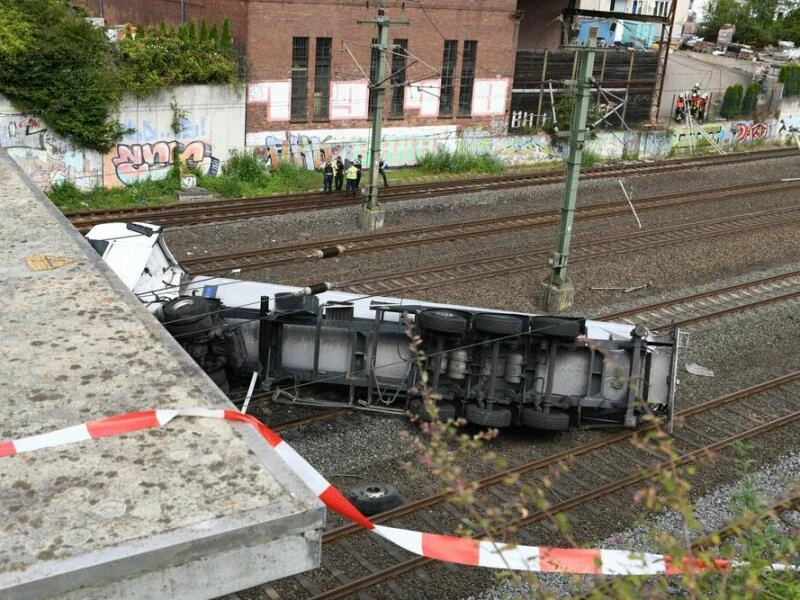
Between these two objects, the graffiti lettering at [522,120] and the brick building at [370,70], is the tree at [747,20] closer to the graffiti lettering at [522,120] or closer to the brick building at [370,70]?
the brick building at [370,70]

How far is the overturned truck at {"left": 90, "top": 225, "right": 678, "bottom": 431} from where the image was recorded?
39.2ft

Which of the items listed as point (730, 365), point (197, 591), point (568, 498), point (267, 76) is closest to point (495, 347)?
point (568, 498)

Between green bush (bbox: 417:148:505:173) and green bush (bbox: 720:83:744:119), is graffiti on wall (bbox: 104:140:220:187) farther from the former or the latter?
green bush (bbox: 720:83:744:119)

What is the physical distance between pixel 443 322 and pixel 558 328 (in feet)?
5.04

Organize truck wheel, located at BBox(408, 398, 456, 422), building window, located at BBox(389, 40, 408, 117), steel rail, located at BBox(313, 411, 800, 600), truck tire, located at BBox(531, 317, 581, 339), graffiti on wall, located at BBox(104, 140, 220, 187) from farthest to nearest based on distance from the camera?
building window, located at BBox(389, 40, 408, 117), graffiti on wall, located at BBox(104, 140, 220, 187), truck wheel, located at BBox(408, 398, 456, 422), truck tire, located at BBox(531, 317, 581, 339), steel rail, located at BBox(313, 411, 800, 600)

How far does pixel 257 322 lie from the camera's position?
41.5 ft

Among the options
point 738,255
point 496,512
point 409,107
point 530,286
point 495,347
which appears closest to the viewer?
point 496,512

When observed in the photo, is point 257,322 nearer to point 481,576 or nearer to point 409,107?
point 481,576

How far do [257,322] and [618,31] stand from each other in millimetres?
35749

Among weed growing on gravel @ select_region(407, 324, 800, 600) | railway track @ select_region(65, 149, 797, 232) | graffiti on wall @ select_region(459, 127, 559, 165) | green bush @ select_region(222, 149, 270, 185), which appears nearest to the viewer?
weed growing on gravel @ select_region(407, 324, 800, 600)

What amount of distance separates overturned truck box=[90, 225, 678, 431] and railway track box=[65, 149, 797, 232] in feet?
33.6

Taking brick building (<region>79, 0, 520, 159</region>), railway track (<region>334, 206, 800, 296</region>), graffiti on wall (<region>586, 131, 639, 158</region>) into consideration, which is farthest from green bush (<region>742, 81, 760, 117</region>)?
railway track (<region>334, 206, 800, 296</region>)

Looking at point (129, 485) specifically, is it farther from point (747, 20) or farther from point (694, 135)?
point (747, 20)

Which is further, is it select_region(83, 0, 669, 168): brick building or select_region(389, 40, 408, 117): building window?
select_region(389, 40, 408, 117): building window
